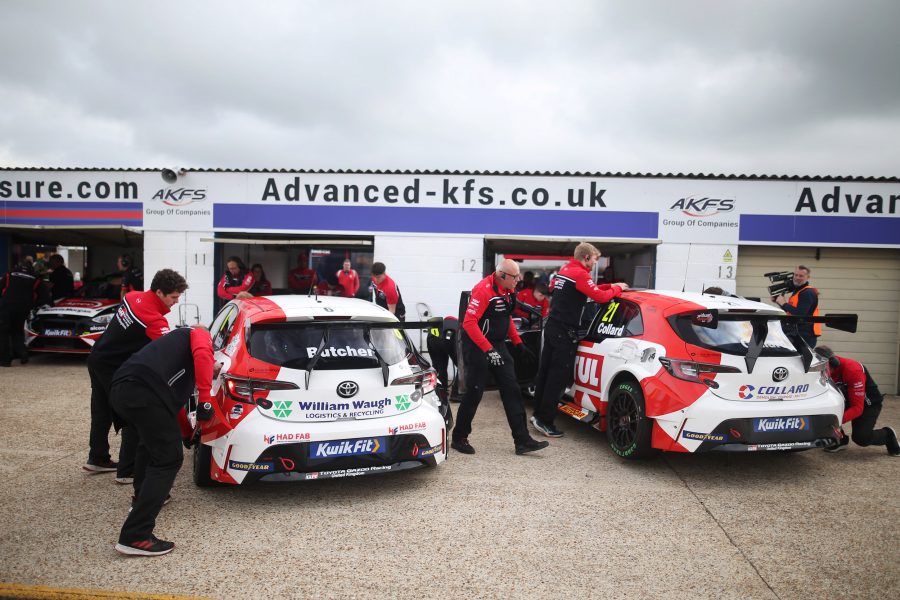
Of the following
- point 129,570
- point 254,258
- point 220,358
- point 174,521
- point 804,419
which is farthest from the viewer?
point 254,258

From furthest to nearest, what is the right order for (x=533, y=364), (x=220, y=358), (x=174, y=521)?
(x=533, y=364)
(x=220, y=358)
(x=174, y=521)

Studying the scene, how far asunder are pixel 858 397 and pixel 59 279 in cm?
1160

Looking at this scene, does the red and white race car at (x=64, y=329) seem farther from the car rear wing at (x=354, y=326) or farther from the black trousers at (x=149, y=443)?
the black trousers at (x=149, y=443)

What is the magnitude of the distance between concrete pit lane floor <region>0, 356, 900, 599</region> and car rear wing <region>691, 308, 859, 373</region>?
979mm

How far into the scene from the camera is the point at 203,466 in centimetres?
376

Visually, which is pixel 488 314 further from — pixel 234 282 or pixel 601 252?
pixel 601 252

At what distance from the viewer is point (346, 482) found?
413cm

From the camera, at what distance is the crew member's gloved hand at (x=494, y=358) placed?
4.73 meters

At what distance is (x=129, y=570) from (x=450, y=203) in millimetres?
7640

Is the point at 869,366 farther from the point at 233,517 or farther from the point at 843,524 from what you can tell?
the point at 233,517

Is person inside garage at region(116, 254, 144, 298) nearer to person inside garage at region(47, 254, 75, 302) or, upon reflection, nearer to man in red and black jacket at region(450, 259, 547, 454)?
person inside garage at region(47, 254, 75, 302)

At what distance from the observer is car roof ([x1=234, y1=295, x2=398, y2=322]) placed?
12.5 ft

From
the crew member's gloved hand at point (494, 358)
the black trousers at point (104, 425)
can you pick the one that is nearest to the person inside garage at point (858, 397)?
the crew member's gloved hand at point (494, 358)

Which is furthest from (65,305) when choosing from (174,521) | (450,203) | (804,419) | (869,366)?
(869,366)
